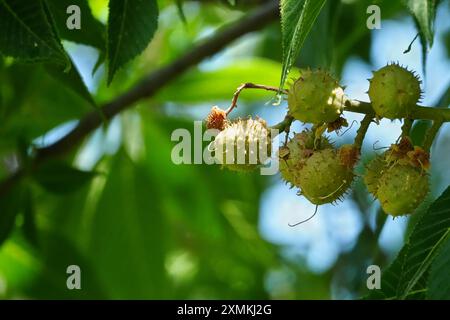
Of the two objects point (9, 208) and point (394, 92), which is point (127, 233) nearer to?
point (9, 208)

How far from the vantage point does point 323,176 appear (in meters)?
1.91

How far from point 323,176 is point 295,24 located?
320 mm

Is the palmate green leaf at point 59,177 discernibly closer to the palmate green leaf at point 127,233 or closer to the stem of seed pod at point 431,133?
the palmate green leaf at point 127,233

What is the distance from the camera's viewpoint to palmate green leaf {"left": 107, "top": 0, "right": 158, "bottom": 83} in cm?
221

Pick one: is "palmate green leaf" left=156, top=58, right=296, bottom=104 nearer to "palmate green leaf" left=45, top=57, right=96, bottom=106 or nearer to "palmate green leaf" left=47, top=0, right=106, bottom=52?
"palmate green leaf" left=47, top=0, right=106, bottom=52

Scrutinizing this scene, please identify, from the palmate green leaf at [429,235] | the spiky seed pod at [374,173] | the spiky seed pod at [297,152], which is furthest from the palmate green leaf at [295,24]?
the palmate green leaf at [429,235]

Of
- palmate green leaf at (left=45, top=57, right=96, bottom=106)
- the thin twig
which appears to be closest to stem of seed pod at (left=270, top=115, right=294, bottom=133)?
palmate green leaf at (left=45, top=57, right=96, bottom=106)

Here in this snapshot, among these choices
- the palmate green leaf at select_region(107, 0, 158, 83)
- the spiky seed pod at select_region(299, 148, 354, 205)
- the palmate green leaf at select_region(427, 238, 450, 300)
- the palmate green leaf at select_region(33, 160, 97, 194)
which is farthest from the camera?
the palmate green leaf at select_region(33, 160, 97, 194)

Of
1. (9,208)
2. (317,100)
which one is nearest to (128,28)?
(317,100)

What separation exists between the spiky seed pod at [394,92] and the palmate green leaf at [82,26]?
89 cm

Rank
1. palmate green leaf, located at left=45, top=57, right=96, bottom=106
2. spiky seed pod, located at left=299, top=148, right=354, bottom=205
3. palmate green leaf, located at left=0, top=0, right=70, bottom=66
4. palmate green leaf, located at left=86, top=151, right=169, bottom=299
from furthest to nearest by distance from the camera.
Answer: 1. palmate green leaf, located at left=86, top=151, right=169, bottom=299
2. palmate green leaf, located at left=45, top=57, right=96, bottom=106
3. palmate green leaf, located at left=0, top=0, right=70, bottom=66
4. spiky seed pod, located at left=299, top=148, right=354, bottom=205

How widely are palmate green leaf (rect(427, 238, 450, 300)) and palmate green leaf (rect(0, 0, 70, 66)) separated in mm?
906
